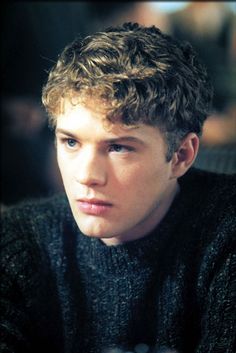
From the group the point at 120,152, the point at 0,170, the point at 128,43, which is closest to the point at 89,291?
the point at 120,152

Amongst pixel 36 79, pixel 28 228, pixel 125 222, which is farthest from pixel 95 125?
pixel 36 79

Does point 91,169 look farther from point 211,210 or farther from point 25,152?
point 25,152

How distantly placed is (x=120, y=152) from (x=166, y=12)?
159cm

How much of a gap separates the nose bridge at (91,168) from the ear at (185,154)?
0.16 meters

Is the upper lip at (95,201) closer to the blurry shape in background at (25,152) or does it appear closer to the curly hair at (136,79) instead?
the curly hair at (136,79)

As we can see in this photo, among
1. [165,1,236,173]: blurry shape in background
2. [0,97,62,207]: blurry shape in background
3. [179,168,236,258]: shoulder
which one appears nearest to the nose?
[179,168,236,258]: shoulder

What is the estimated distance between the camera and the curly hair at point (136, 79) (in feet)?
2.86

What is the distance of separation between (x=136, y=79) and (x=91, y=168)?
0.52 feet

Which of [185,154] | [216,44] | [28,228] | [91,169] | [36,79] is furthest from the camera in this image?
[216,44]

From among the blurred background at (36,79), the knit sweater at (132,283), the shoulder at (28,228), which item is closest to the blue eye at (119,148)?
the knit sweater at (132,283)

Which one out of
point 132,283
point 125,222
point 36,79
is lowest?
point 132,283

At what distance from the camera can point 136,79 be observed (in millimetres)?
872

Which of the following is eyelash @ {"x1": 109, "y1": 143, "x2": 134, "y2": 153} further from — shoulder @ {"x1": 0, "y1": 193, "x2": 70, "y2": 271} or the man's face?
shoulder @ {"x1": 0, "y1": 193, "x2": 70, "y2": 271}

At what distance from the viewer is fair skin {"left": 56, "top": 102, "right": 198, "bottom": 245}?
87 centimetres
